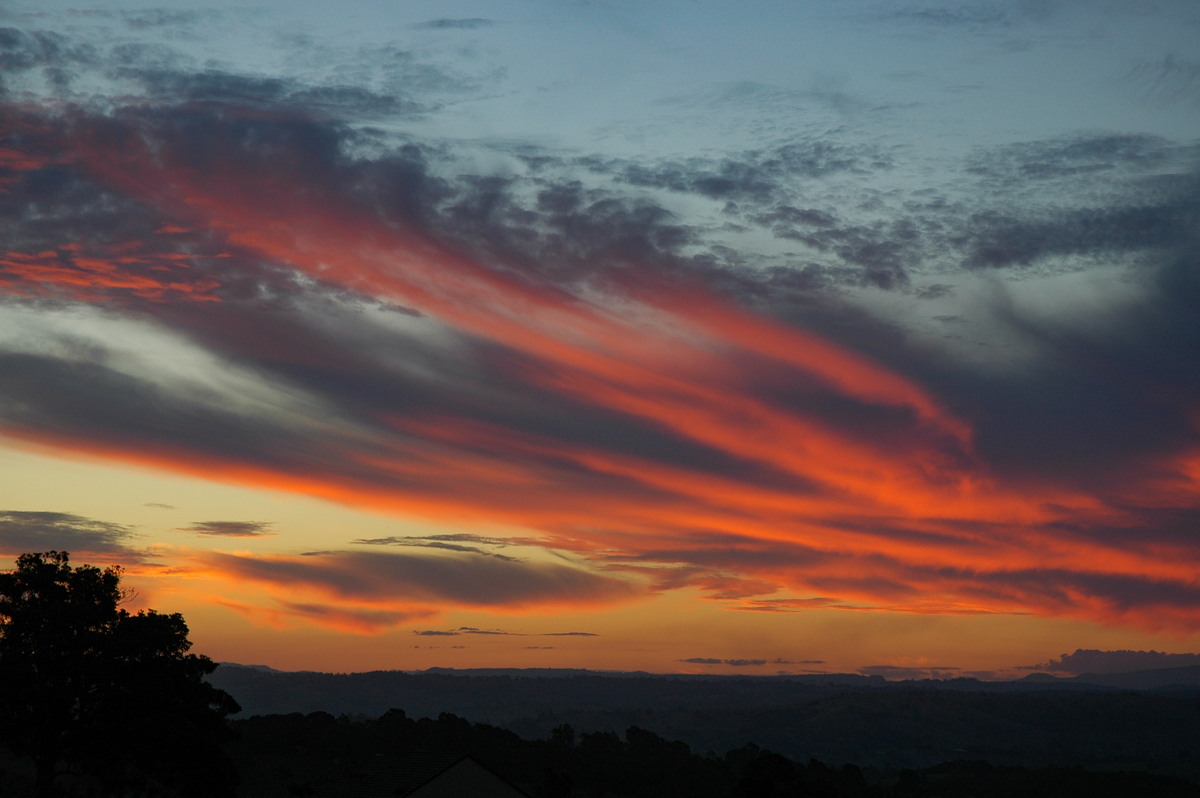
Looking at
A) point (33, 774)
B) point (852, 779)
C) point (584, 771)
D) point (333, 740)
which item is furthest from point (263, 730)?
point (852, 779)

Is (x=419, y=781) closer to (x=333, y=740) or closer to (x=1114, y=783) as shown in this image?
(x=333, y=740)

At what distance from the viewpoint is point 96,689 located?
61656 mm

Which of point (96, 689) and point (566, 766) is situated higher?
point (96, 689)

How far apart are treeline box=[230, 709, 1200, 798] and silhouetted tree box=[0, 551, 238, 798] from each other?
38.2 metres

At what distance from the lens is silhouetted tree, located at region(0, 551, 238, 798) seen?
59781mm

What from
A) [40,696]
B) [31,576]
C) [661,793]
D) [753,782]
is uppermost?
[31,576]

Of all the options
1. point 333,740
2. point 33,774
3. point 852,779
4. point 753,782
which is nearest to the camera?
point 753,782

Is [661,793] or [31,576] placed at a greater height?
[31,576]

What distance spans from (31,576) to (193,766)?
48.4 ft

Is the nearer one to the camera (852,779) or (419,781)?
(419,781)

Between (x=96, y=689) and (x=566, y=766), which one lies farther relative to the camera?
(x=566, y=766)

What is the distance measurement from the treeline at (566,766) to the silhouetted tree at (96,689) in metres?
38.2

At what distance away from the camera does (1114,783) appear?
172 m

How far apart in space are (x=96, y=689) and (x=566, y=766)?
103673 mm
